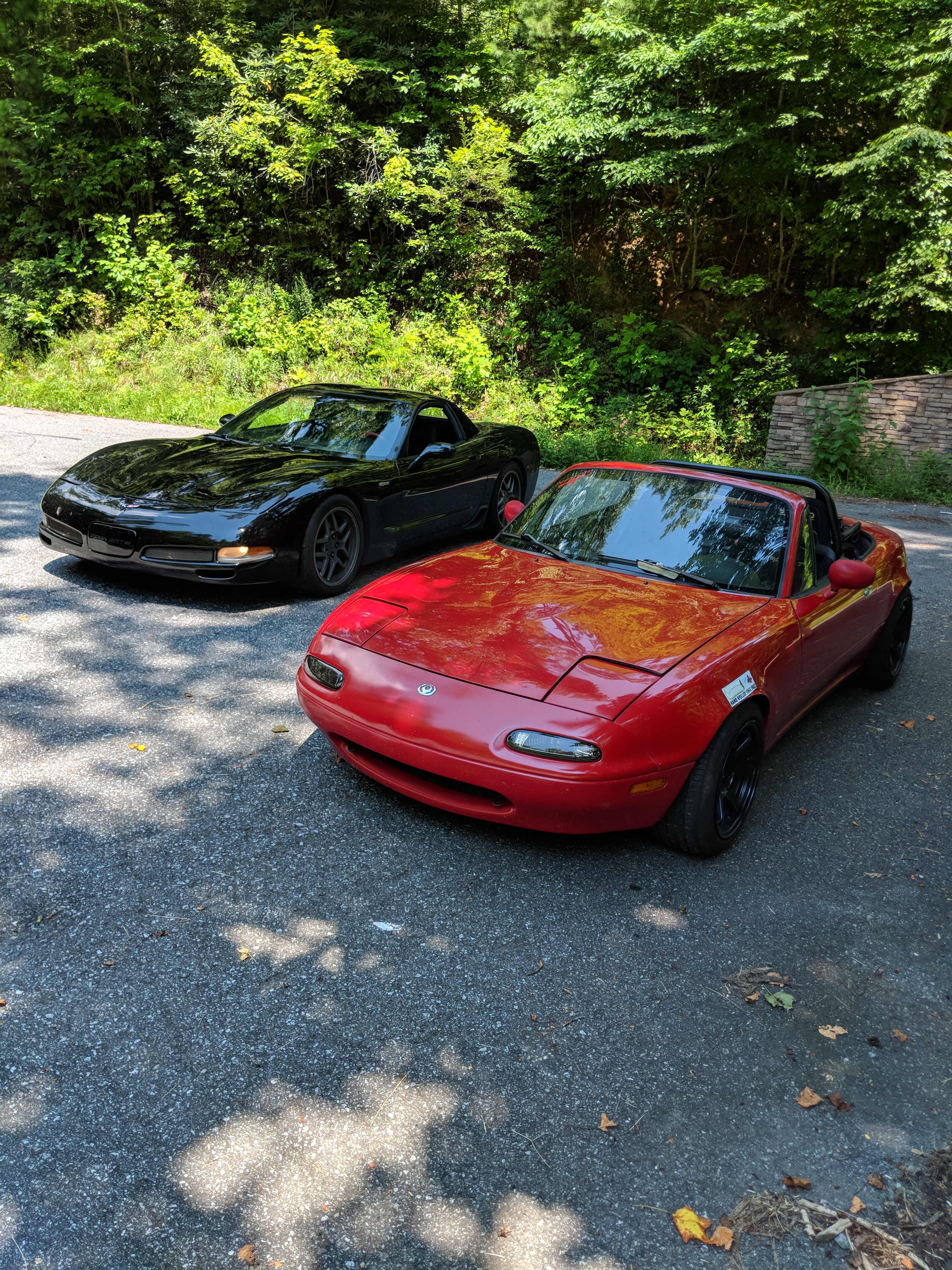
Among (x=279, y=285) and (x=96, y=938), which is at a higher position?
(x=279, y=285)

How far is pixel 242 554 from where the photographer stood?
534 centimetres

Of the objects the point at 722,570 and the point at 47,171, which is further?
the point at 47,171

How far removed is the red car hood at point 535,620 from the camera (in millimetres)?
3268

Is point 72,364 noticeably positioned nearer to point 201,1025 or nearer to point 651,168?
point 651,168

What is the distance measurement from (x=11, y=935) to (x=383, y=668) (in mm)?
1446

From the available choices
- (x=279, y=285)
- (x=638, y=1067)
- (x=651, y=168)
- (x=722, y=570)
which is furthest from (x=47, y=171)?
(x=638, y=1067)

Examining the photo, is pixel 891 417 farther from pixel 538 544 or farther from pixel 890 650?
pixel 538 544

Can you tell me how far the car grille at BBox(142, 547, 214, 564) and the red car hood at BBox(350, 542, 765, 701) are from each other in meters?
1.66

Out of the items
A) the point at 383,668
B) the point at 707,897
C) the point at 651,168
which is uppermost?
the point at 651,168

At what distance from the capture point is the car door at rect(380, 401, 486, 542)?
6.38m

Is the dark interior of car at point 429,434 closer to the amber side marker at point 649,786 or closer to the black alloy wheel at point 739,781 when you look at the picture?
the black alloy wheel at point 739,781

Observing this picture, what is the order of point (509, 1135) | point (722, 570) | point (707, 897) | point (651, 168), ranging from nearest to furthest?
1. point (509, 1135)
2. point (707, 897)
3. point (722, 570)
4. point (651, 168)

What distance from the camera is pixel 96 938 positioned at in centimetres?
265

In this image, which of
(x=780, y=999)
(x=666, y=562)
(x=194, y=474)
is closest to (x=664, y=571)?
(x=666, y=562)
